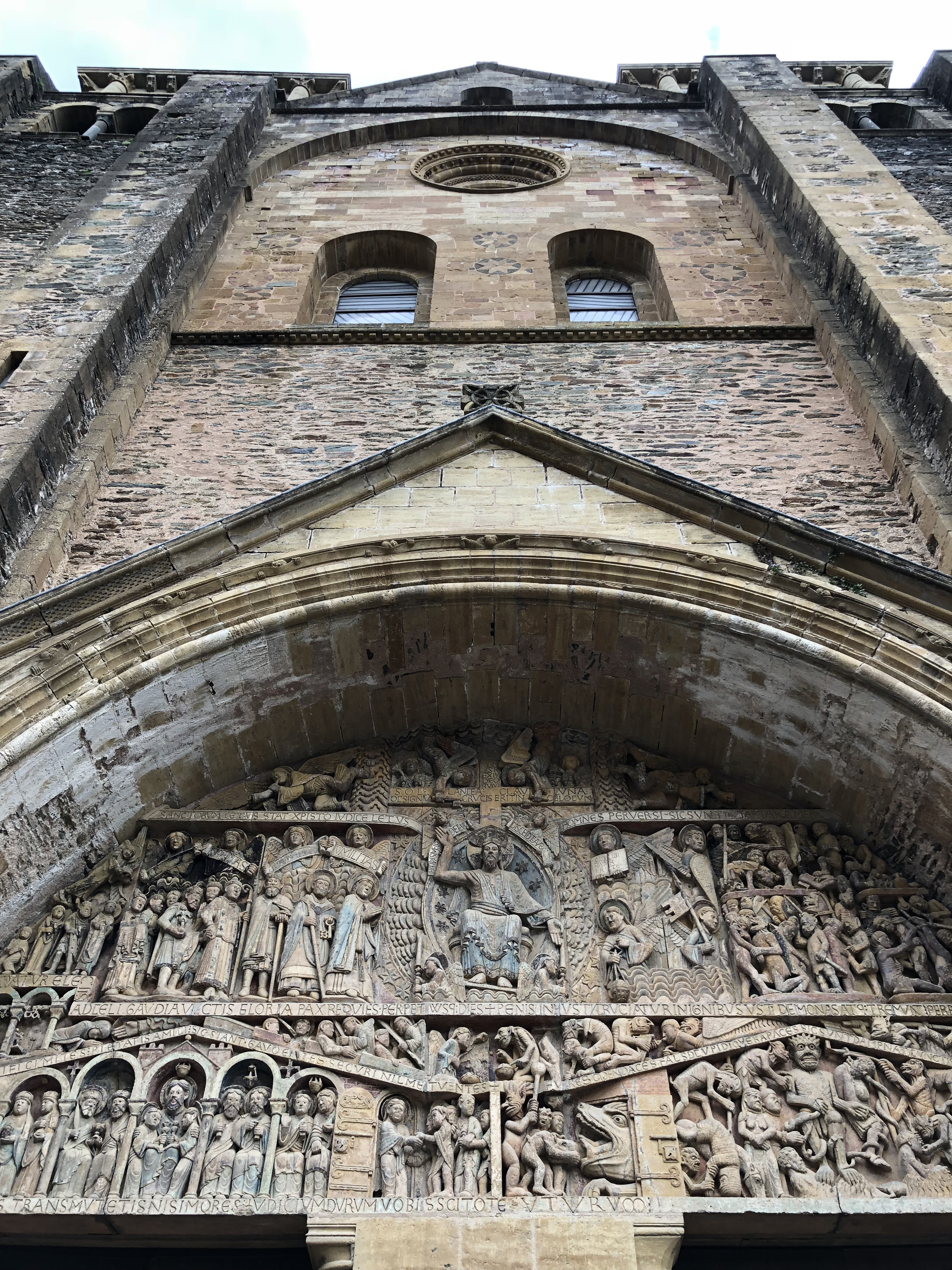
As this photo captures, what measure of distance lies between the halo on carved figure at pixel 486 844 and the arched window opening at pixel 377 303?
253 inches

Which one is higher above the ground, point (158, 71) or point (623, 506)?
point (158, 71)

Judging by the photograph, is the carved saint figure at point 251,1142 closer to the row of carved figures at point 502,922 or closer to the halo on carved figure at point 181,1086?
the halo on carved figure at point 181,1086

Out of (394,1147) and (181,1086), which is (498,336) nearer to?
(181,1086)

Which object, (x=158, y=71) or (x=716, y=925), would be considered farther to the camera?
(x=158, y=71)

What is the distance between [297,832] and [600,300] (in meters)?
7.52

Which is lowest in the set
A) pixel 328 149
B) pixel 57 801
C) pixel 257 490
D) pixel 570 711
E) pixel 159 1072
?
pixel 159 1072

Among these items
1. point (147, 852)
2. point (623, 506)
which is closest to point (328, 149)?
point (623, 506)

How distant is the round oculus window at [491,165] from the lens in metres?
14.2

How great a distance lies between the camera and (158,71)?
1596cm

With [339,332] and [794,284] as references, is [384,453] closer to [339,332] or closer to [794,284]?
[339,332]

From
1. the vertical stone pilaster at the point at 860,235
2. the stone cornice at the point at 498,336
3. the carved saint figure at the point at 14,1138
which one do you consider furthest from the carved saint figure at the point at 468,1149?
the stone cornice at the point at 498,336

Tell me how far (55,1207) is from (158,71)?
15772 millimetres

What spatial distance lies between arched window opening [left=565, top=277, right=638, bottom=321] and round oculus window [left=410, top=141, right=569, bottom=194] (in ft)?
8.86

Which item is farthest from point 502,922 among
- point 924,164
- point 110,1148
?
point 924,164
